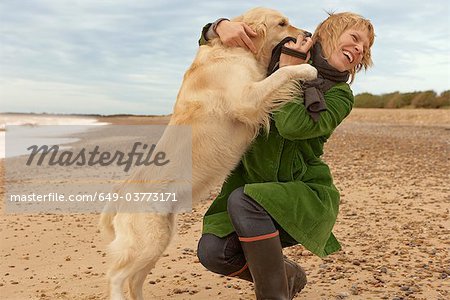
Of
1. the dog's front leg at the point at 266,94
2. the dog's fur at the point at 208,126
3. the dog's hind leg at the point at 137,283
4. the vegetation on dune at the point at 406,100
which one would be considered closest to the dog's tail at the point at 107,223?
the dog's fur at the point at 208,126

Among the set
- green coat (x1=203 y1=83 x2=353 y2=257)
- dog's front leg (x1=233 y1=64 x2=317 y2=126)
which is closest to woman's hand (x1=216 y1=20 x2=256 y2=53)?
dog's front leg (x1=233 y1=64 x2=317 y2=126)

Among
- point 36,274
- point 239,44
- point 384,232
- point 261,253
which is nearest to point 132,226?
point 261,253

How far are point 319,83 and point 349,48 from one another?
0.26 m

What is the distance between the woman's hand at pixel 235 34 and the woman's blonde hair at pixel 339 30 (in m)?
0.50

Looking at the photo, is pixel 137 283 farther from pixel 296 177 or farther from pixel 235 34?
pixel 235 34

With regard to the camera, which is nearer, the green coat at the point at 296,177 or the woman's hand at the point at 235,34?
the green coat at the point at 296,177

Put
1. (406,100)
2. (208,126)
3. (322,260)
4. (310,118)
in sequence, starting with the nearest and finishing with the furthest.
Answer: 1. (310,118)
2. (208,126)
3. (322,260)
4. (406,100)

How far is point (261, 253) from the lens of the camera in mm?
2916

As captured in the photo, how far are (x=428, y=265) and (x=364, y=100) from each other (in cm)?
3074

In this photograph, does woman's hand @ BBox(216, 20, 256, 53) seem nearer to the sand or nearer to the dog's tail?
the dog's tail

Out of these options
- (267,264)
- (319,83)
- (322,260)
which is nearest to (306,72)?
(319,83)

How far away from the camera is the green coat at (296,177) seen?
9.53 feet

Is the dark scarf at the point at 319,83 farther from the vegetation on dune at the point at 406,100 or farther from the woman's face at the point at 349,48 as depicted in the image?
the vegetation on dune at the point at 406,100

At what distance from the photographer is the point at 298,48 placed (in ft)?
10.5
